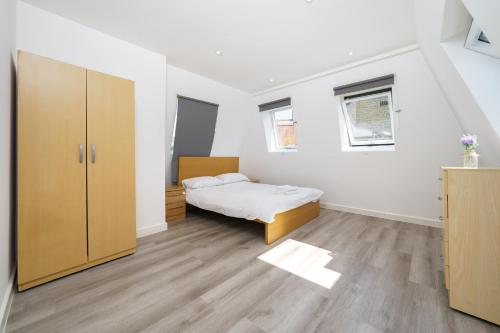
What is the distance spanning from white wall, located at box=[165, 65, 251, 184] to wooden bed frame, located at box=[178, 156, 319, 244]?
224 mm

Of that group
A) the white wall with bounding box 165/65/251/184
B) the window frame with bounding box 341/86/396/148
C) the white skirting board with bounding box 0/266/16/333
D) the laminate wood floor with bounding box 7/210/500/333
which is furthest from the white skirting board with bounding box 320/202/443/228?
the white skirting board with bounding box 0/266/16/333

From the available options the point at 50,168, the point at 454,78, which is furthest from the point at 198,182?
the point at 454,78

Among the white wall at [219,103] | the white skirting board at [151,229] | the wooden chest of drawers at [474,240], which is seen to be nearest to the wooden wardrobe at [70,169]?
the white skirting board at [151,229]

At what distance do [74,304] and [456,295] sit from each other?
8.96ft

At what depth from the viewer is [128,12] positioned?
7.19 ft

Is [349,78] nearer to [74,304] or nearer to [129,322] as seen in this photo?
[129,322]

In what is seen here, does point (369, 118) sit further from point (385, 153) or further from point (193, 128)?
point (193, 128)

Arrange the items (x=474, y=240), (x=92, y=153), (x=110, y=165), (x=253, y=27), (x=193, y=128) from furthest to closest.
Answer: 1. (x=193, y=128)
2. (x=253, y=27)
3. (x=110, y=165)
4. (x=92, y=153)
5. (x=474, y=240)

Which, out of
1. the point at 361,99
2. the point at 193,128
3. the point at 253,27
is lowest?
the point at 193,128

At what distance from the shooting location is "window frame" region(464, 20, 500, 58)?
156 centimetres

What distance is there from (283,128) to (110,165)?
372cm

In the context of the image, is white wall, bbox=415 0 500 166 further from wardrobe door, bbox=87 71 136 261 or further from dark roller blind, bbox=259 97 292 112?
wardrobe door, bbox=87 71 136 261

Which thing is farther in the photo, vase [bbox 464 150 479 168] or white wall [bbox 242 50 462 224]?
white wall [bbox 242 50 462 224]

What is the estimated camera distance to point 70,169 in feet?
6.10
